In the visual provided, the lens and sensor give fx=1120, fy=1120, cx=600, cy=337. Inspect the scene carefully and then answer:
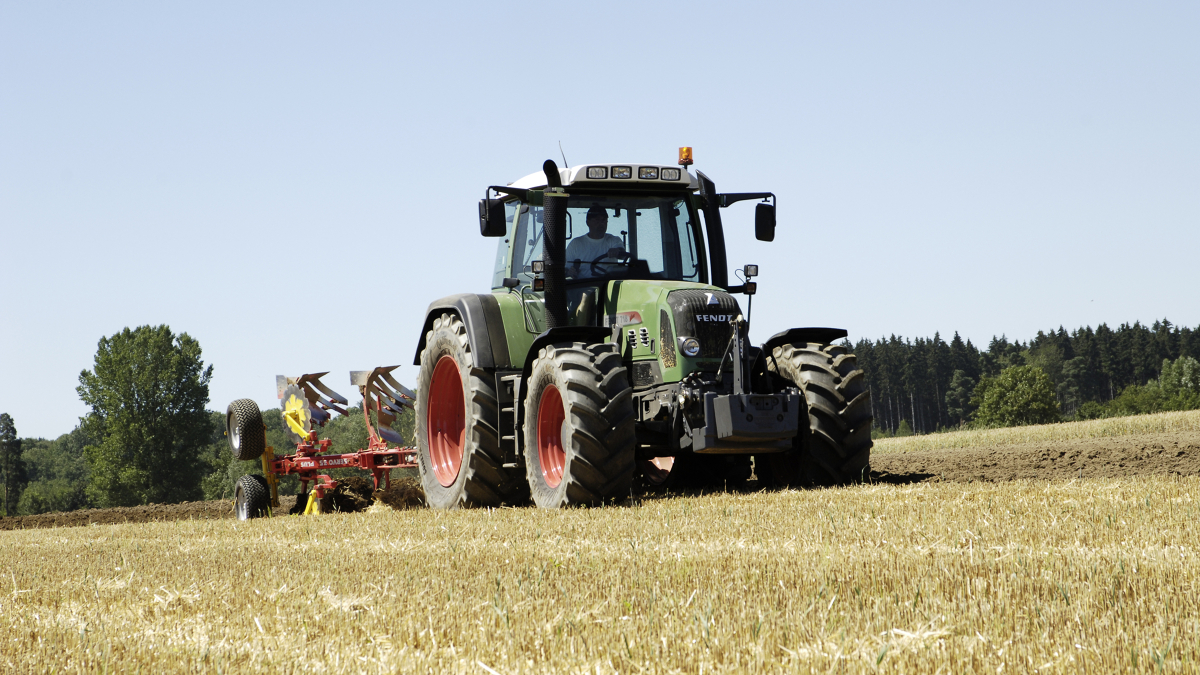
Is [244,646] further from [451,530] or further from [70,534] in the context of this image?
[70,534]

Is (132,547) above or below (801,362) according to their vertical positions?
below

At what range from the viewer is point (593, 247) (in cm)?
954

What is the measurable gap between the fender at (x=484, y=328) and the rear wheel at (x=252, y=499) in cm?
455

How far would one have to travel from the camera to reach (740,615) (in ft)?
11.9

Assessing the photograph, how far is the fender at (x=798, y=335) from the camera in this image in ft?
29.8

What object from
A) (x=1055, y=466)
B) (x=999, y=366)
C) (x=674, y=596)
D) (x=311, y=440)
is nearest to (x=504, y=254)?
(x=311, y=440)

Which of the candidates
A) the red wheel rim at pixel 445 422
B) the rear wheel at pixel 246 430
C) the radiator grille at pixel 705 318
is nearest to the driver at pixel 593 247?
the radiator grille at pixel 705 318

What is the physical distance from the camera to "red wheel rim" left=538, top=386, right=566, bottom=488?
869cm

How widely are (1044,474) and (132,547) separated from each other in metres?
7.58

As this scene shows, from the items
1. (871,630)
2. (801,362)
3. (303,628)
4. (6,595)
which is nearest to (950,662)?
(871,630)

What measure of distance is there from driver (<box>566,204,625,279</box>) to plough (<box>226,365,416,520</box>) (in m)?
4.18

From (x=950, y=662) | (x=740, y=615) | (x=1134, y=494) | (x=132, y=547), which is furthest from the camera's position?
(x=132, y=547)

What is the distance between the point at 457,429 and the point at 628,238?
2.70m

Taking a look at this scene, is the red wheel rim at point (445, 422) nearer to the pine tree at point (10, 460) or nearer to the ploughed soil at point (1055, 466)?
the ploughed soil at point (1055, 466)
